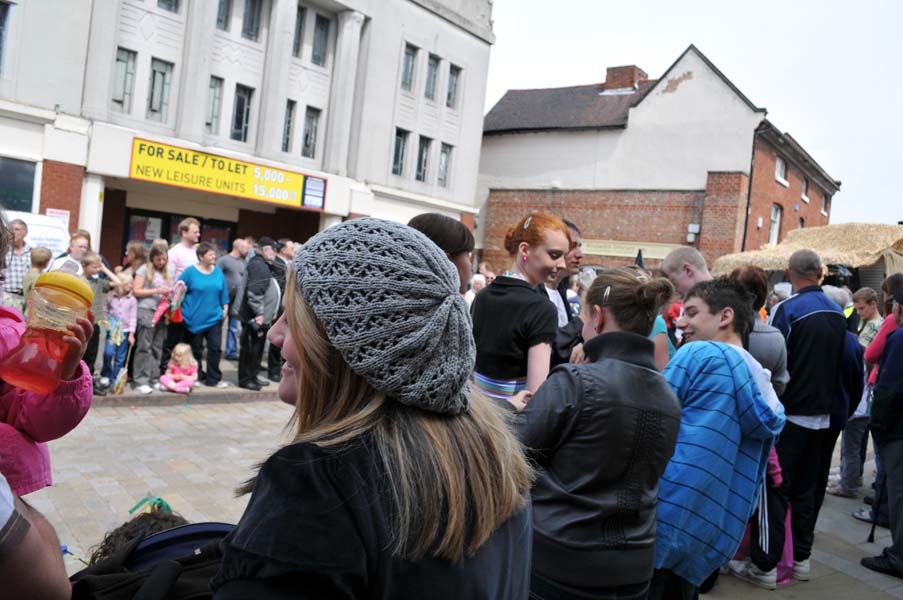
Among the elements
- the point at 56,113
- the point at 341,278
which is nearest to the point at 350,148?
the point at 56,113

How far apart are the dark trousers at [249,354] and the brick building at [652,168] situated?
18225mm

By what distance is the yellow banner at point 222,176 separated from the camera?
17766 millimetres

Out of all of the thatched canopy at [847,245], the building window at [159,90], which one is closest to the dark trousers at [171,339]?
the building window at [159,90]

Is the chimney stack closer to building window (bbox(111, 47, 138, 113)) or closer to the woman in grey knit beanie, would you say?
building window (bbox(111, 47, 138, 113))

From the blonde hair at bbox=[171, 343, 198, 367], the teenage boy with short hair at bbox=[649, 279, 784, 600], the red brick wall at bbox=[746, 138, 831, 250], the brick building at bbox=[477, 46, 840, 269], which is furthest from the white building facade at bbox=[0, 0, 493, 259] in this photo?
the teenage boy with short hair at bbox=[649, 279, 784, 600]

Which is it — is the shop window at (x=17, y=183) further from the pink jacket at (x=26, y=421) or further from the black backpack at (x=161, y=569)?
the black backpack at (x=161, y=569)

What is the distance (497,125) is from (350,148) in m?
9.94

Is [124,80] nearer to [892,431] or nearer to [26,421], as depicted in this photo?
[26,421]

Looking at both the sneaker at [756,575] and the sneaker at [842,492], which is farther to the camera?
the sneaker at [842,492]

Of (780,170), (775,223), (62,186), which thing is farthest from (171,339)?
(780,170)

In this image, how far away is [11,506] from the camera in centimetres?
123

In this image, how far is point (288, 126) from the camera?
21.7 meters

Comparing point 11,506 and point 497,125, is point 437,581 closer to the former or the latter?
point 11,506

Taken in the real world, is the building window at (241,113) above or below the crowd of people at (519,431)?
above
